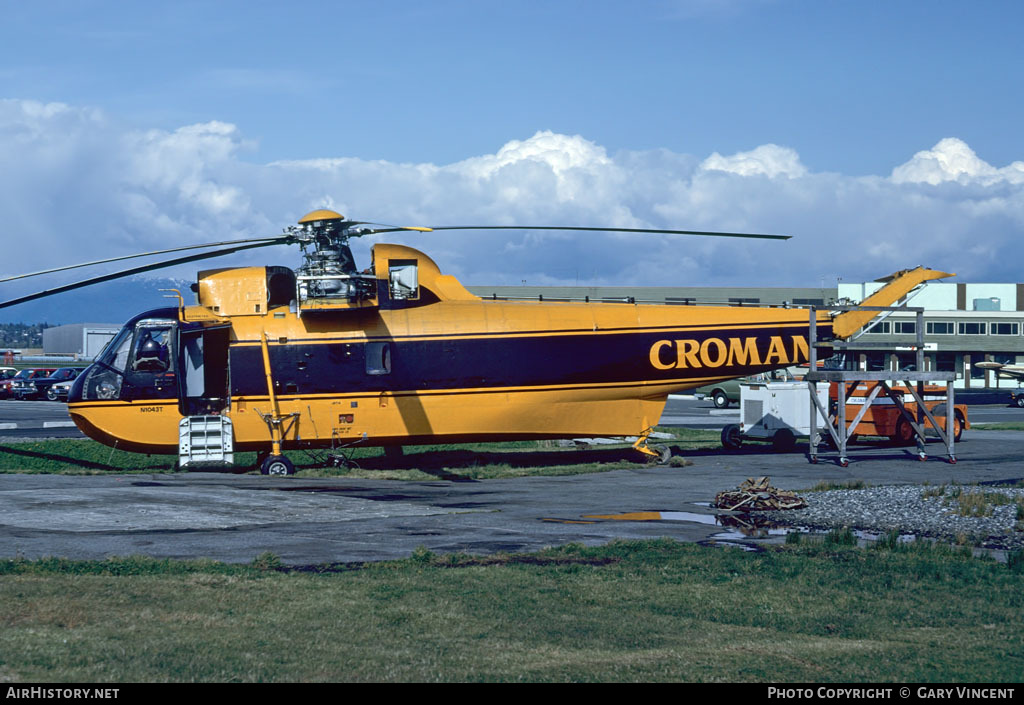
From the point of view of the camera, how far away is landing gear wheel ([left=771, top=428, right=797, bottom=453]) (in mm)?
34125

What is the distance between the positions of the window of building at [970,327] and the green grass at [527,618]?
101 metres

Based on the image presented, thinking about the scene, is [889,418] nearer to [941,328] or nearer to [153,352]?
[153,352]

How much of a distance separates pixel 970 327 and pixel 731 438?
271 feet

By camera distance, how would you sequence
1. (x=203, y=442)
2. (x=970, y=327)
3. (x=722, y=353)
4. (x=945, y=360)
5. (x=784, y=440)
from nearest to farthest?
(x=203, y=442)
(x=722, y=353)
(x=784, y=440)
(x=945, y=360)
(x=970, y=327)

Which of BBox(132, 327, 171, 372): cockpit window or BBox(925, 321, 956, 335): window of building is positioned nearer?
BBox(132, 327, 171, 372): cockpit window

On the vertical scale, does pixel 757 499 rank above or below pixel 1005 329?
below

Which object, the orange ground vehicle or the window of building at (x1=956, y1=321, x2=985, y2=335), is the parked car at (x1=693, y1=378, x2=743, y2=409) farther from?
the window of building at (x1=956, y1=321, x2=985, y2=335)

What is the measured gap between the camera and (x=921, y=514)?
19.0 metres

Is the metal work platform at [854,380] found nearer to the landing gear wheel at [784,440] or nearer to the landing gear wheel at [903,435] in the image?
the landing gear wheel at [784,440]

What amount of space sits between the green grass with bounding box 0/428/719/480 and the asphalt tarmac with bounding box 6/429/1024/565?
1.24 metres

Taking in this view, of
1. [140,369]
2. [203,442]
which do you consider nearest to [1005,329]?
[203,442]

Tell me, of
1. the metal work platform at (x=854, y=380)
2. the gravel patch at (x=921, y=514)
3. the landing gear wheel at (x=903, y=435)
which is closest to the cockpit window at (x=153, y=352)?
the gravel patch at (x=921, y=514)

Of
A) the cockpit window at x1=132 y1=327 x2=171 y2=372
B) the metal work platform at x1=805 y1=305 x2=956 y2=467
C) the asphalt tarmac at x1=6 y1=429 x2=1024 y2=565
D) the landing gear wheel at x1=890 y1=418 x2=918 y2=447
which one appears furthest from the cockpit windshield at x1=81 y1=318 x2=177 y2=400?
the landing gear wheel at x1=890 y1=418 x2=918 y2=447

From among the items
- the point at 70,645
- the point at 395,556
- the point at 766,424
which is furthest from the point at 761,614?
the point at 766,424
